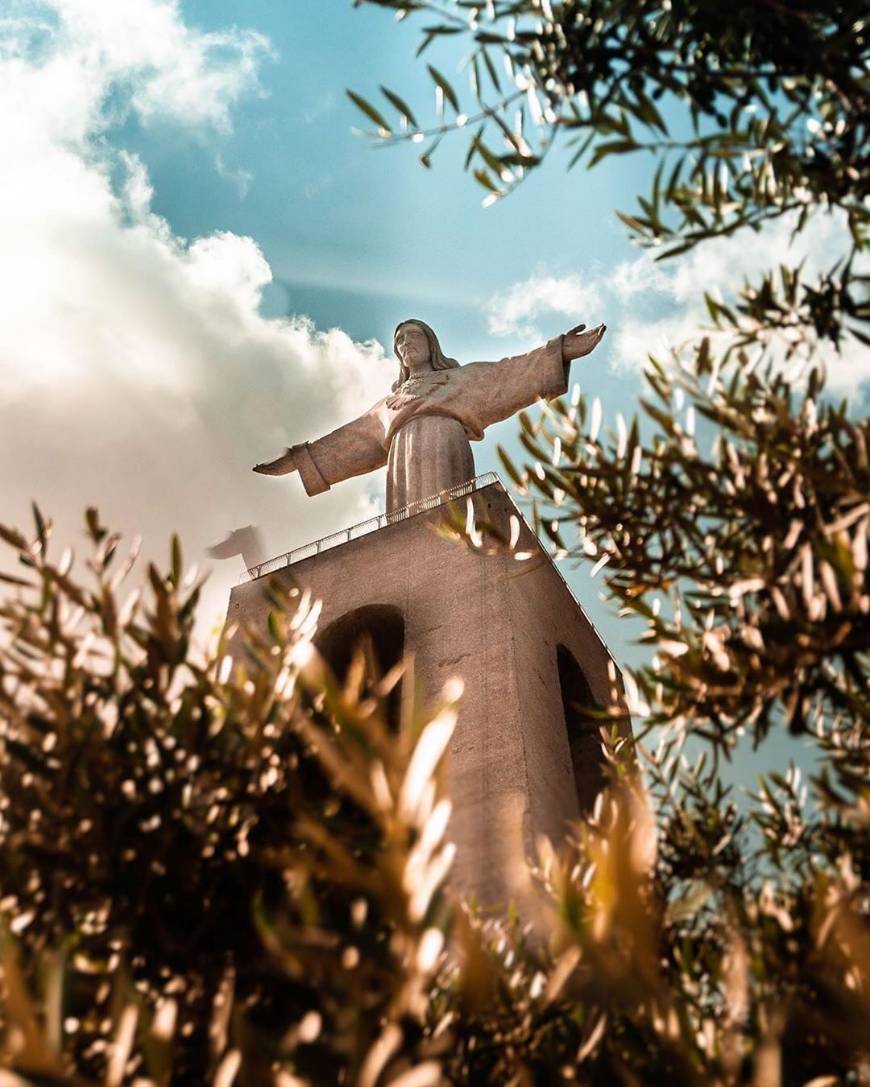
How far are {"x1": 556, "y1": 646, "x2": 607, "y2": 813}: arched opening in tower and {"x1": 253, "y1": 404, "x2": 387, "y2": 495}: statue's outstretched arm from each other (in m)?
4.48

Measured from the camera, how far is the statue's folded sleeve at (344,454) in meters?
14.9

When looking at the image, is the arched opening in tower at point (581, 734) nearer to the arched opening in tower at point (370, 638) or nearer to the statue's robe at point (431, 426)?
the arched opening in tower at point (370, 638)

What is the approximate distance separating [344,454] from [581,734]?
563 centimetres

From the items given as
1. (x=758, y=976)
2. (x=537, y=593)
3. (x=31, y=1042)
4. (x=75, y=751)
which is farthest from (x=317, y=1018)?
(x=537, y=593)

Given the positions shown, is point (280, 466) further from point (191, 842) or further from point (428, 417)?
point (191, 842)

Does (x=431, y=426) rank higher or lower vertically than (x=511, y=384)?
lower

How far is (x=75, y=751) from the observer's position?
11.7 feet

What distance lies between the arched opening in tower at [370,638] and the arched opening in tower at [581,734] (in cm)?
193

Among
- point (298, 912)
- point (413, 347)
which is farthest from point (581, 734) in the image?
point (298, 912)

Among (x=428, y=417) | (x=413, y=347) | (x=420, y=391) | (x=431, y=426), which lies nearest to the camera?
(x=431, y=426)

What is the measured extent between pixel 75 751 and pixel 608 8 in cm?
389

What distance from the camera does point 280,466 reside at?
15469 mm

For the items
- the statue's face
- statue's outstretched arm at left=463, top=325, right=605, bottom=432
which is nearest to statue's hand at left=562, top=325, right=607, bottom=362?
statue's outstretched arm at left=463, top=325, right=605, bottom=432

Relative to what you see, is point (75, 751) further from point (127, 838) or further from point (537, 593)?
point (537, 593)
